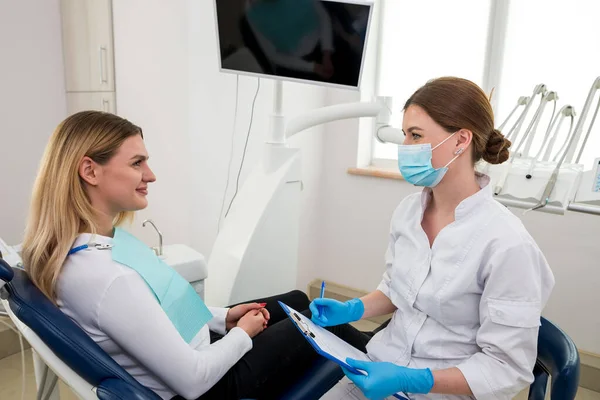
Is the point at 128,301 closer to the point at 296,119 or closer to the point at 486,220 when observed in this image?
the point at 486,220

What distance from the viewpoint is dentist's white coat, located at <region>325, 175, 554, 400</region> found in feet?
2.97

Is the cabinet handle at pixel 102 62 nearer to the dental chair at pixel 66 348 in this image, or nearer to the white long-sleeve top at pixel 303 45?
the white long-sleeve top at pixel 303 45

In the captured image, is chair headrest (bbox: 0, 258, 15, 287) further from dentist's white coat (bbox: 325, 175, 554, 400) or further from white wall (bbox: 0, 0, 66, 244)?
white wall (bbox: 0, 0, 66, 244)

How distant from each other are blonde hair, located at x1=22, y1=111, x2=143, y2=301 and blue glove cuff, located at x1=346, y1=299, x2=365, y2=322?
0.68 meters

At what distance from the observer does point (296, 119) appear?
179 cm

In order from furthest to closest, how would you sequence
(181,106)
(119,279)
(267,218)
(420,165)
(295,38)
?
(181,106) < (267,218) < (295,38) < (420,165) < (119,279)

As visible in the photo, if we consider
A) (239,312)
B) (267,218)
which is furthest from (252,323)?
(267,218)

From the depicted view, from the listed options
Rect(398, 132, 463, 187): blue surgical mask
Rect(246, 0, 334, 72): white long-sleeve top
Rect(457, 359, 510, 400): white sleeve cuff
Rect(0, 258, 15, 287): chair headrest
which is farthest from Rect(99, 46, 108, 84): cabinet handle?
Rect(457, 359, 510, 400): white sleeve cuff

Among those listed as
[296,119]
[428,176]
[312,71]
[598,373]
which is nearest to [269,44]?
[312,71]

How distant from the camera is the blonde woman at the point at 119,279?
907 millimetres

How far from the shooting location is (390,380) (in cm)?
92

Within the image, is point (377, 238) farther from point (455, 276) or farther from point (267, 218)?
point (455, 276)

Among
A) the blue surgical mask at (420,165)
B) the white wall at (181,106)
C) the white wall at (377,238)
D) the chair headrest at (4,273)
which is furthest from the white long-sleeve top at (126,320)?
the white wall at (377,238)

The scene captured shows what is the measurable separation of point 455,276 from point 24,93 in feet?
7.34
